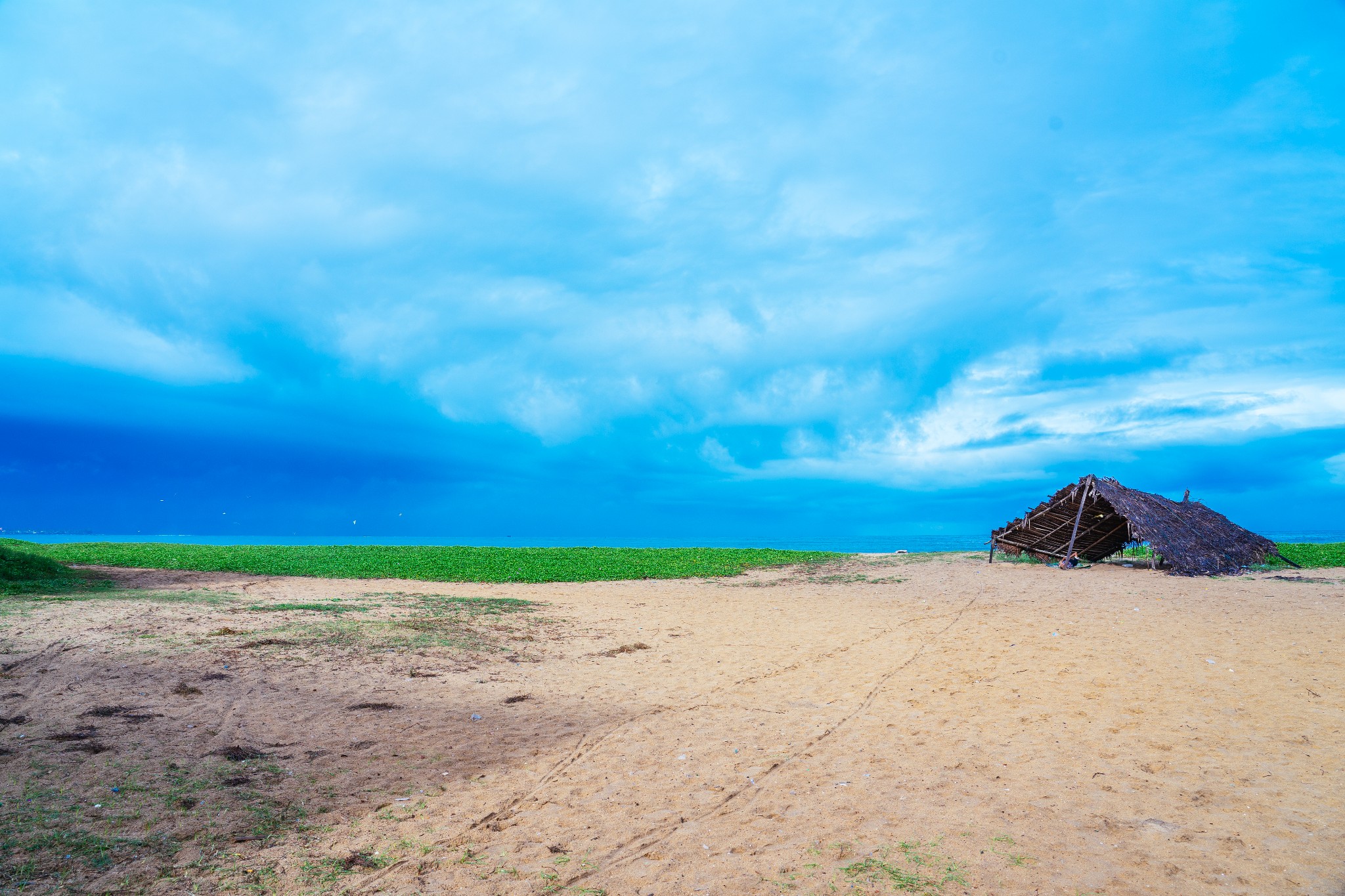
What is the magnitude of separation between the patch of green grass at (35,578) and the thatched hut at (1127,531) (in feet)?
104

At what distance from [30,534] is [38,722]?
81.7 metres

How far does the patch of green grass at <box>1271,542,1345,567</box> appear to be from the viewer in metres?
26.9

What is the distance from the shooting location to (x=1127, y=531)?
28.3 meters

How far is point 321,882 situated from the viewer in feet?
15.0

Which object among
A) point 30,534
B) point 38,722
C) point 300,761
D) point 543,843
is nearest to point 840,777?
point 543,843

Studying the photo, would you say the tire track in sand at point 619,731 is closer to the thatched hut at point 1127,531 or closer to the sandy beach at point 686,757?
the sandy beach at point 686,757

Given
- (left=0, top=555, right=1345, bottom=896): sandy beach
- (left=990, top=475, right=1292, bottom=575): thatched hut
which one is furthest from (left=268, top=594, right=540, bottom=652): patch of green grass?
(left=990, top=475, right=1292, bottom=575): thatched hut

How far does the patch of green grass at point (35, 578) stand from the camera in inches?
644

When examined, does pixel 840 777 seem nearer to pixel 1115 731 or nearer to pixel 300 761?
pixel 1115 731

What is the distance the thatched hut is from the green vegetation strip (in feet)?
31.1

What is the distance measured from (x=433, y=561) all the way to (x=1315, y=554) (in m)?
39.2

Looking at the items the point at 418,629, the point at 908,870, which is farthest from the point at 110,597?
the point at 908,870

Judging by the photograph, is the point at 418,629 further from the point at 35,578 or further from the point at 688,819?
the point at 35,578

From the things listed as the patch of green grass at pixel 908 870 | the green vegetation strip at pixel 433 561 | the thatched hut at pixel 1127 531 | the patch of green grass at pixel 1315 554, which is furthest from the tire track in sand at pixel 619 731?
the patch of green grass at pixel 1315 554
